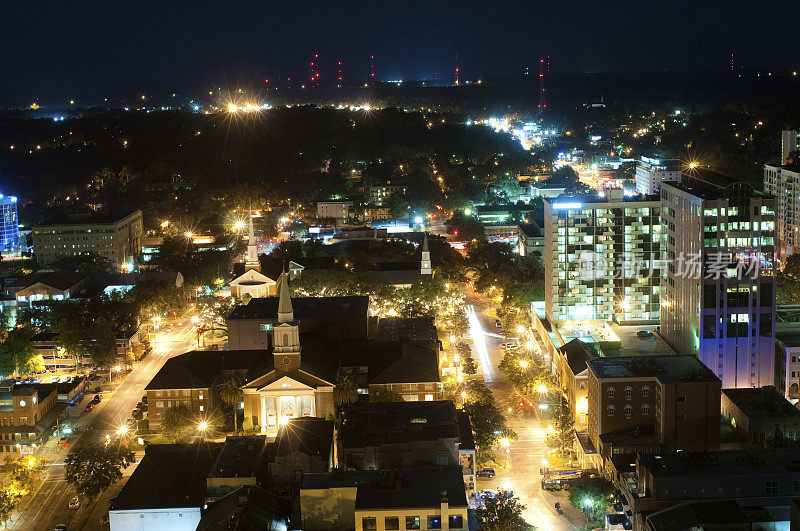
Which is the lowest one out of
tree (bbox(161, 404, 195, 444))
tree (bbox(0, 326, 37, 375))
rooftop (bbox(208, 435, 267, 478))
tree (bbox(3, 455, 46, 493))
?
tree (bbox(3, 455, 46, 493))

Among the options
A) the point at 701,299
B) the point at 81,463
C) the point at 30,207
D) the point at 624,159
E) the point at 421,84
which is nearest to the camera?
the point at 81,463

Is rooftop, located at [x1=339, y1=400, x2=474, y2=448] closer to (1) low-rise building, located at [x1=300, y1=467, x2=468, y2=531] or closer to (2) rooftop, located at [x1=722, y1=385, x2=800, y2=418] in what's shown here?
(1) low-rise building, located at [x1=300, y1=467, x2=468, y2=531]

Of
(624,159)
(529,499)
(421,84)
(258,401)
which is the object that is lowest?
(529,499)

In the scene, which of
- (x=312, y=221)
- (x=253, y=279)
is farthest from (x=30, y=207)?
(x=253, y=279)

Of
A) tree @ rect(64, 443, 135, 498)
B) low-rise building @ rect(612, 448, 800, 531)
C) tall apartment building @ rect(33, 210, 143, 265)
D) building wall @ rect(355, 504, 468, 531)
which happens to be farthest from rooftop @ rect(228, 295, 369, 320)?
tall apartment building @ rect(33, 210, 143, 265)

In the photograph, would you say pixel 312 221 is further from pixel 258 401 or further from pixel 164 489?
pixel 164 489

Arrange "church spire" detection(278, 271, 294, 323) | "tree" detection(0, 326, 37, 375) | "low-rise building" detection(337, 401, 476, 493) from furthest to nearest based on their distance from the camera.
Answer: "tree" detection(0, 326, 37, 375) → "church spire" detection(278, 271, 294, 323) → "low-rise building" detection(337, 401, 476, 493)

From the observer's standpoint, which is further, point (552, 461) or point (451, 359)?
point (451, 359)
